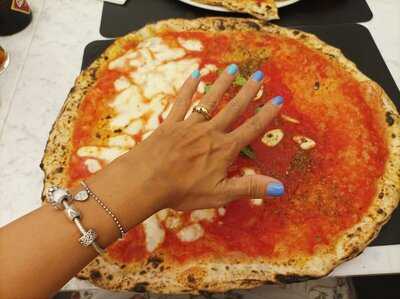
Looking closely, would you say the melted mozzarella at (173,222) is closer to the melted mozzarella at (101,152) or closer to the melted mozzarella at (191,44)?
the melted mozzarella at (101,152)

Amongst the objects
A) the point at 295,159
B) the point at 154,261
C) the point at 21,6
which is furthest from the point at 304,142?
the point at 21,6

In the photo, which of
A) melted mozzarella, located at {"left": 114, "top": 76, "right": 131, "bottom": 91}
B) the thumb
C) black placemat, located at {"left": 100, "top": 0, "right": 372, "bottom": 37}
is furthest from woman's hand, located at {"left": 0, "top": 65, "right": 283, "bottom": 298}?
black placemat, located at {"left": 100, "top": 0, "right": 372, "bottom": 37}

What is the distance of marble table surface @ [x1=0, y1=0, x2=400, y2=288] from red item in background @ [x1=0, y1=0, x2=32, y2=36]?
0.07 feet

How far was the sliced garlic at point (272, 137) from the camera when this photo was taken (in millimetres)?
1003

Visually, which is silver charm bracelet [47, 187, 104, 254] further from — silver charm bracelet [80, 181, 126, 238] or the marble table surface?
the marble table surface

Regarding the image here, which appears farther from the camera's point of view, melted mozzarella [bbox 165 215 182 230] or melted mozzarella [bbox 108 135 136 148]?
melted mozzarella [bbox 108 135 136 148]

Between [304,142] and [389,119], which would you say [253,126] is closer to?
[304,142]

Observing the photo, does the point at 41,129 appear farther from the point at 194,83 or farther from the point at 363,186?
the point at 363,186

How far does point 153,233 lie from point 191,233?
80mm

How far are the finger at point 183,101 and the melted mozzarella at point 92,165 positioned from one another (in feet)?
0.87

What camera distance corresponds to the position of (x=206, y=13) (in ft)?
4.50

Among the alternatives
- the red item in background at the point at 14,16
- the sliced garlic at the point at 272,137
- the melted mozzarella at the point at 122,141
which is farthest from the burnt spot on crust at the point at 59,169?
the red item in background at the point at 14,16

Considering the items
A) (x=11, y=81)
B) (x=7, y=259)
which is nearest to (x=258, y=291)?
(x=7, y=259)

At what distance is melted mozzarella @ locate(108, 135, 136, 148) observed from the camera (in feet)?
3.39
